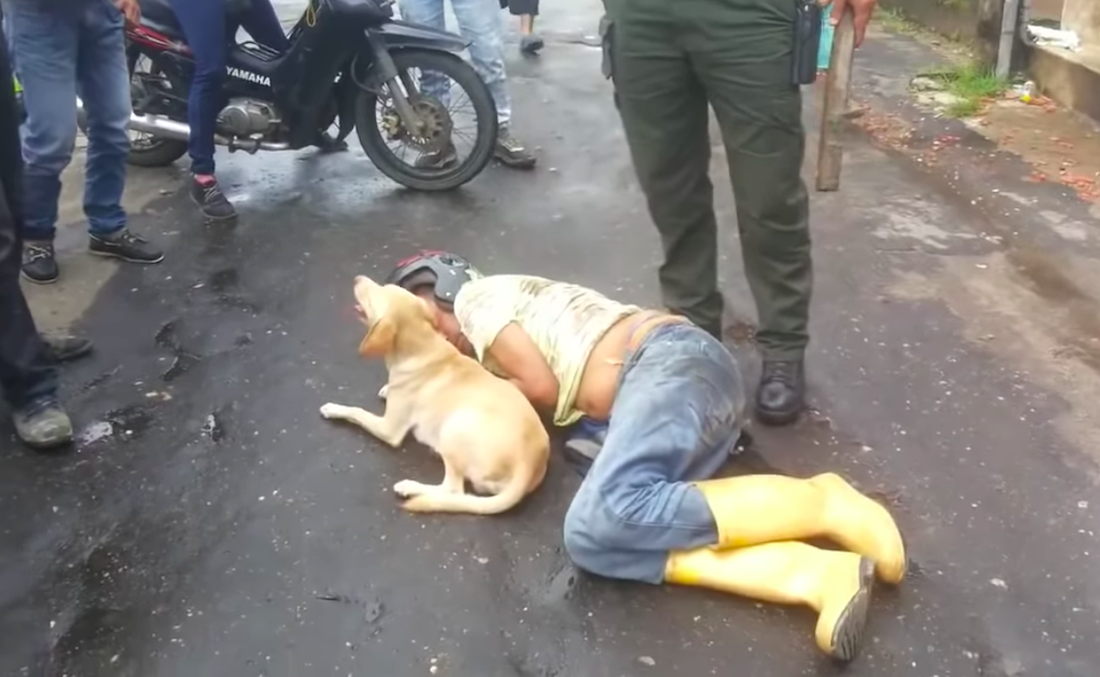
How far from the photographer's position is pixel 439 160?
572 centimetres

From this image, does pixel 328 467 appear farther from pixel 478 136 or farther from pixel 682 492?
pixel 478 136

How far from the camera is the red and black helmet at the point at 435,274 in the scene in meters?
3.65

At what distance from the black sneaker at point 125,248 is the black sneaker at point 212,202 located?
530 millimetres

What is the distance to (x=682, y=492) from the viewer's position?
9.45 feet

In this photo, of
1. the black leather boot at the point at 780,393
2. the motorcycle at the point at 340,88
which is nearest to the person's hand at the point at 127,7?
the motorcycle at the point at 340,88

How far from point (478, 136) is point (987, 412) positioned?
2817 mm

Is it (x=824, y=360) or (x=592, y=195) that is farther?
(x=592, y=195)

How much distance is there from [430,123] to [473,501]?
111 inches

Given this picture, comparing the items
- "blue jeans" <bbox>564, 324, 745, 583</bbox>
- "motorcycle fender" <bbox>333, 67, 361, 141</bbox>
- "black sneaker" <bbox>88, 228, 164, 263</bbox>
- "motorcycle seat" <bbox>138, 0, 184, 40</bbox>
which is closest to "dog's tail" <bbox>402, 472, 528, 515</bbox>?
"blue jeans" <bbox>564, 324, 745, 583</bbox>

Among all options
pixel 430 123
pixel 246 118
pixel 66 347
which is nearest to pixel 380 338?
pixel 66 347

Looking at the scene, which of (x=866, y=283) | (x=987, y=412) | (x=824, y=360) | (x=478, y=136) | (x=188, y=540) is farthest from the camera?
(x=478, y=136)

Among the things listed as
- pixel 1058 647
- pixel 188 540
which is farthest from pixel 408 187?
pixel 1058 647

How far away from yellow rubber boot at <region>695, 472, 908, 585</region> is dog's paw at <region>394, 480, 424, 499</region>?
0.85 meters

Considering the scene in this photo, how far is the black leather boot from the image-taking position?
3.67 m
